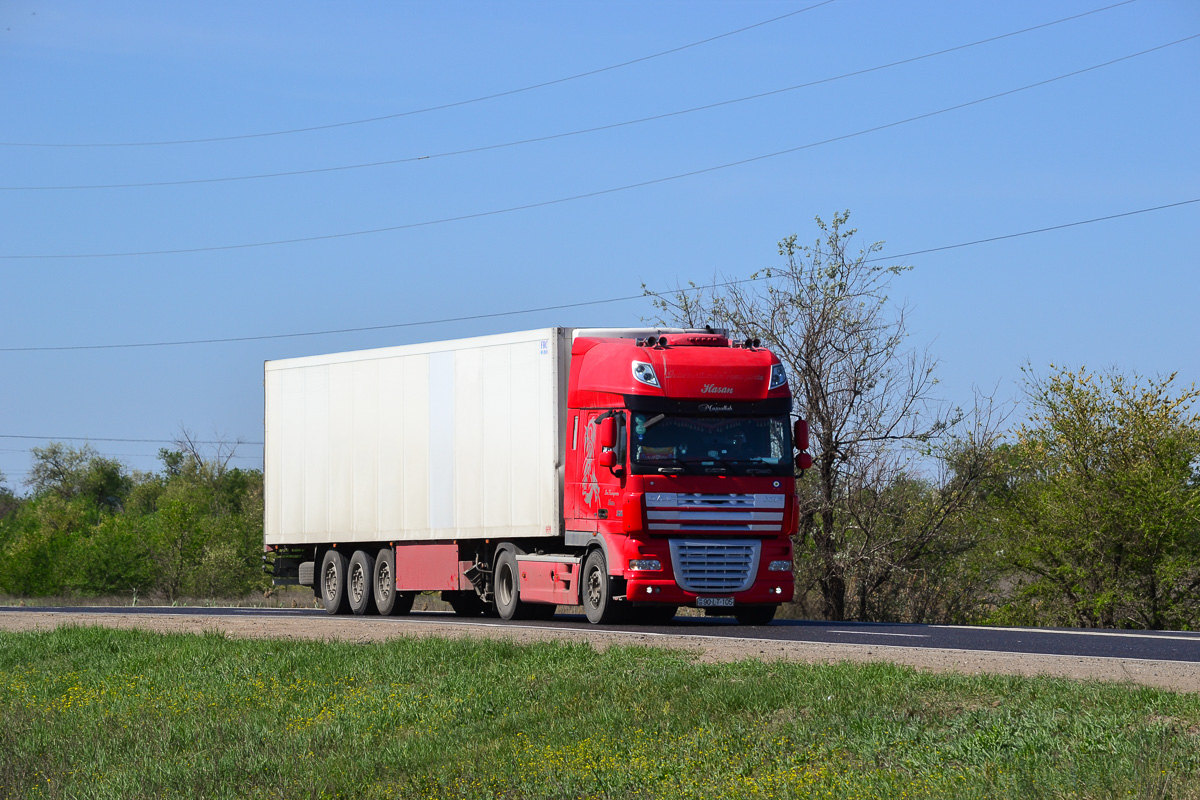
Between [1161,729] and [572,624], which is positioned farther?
[572,624]

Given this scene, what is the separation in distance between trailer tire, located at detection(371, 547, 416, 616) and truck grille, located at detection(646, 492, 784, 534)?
274 inches

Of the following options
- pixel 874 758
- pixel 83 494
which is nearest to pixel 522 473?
pixel 874 758

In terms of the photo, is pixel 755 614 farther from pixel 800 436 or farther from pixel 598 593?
pixel 800 436

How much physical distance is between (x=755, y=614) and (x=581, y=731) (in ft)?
32.3

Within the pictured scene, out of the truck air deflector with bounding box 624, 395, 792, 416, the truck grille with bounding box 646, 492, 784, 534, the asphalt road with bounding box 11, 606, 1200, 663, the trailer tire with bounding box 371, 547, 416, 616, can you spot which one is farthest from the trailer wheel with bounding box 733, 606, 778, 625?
the trailer tire with bounding box 371, 547, 416, 616

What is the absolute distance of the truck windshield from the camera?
63.6ft

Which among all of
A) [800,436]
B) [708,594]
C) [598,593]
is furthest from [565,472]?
[800,436]

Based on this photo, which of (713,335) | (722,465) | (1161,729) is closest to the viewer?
(1161,729)

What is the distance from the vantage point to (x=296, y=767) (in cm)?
1119

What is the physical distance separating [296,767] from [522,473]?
1033 centimetres

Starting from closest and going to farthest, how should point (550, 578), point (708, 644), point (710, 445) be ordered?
point (708, 644) → point (710, 445) → point (550, 578)

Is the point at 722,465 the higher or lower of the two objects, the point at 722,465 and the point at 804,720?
the higher

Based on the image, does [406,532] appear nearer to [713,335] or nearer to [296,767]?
[713,335]

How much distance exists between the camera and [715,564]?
19.5m
